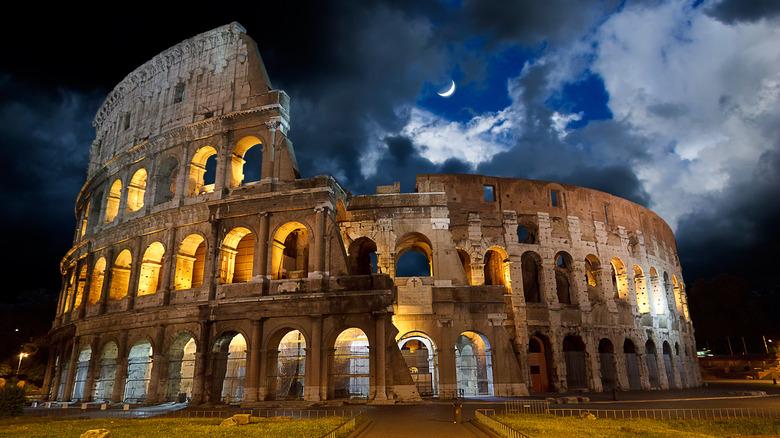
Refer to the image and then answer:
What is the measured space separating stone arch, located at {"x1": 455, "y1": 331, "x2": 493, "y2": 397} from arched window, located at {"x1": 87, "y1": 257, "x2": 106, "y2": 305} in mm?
19752

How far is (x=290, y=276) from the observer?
22875 millimetres

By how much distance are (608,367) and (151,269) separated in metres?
25.7

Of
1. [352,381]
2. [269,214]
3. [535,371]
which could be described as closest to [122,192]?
[269,214]

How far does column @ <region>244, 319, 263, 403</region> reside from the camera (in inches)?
758

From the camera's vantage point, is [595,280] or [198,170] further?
[595,280]

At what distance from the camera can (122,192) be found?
26.3 m

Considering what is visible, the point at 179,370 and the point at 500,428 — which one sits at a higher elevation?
the point at 179,370

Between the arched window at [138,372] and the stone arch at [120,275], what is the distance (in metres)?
3.26

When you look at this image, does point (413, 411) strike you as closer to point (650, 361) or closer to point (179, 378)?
point (179, 378)

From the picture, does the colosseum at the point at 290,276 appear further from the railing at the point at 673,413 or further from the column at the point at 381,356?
the railing at the point at 673,413

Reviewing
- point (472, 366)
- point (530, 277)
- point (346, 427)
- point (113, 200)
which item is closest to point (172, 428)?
point (346, 427)

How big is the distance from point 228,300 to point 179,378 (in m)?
4.40

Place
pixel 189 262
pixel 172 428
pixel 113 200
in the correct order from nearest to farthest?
pixel 172 428, pixel 189 262, pixel 113 200

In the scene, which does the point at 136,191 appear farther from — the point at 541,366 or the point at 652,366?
the point at 652,366
